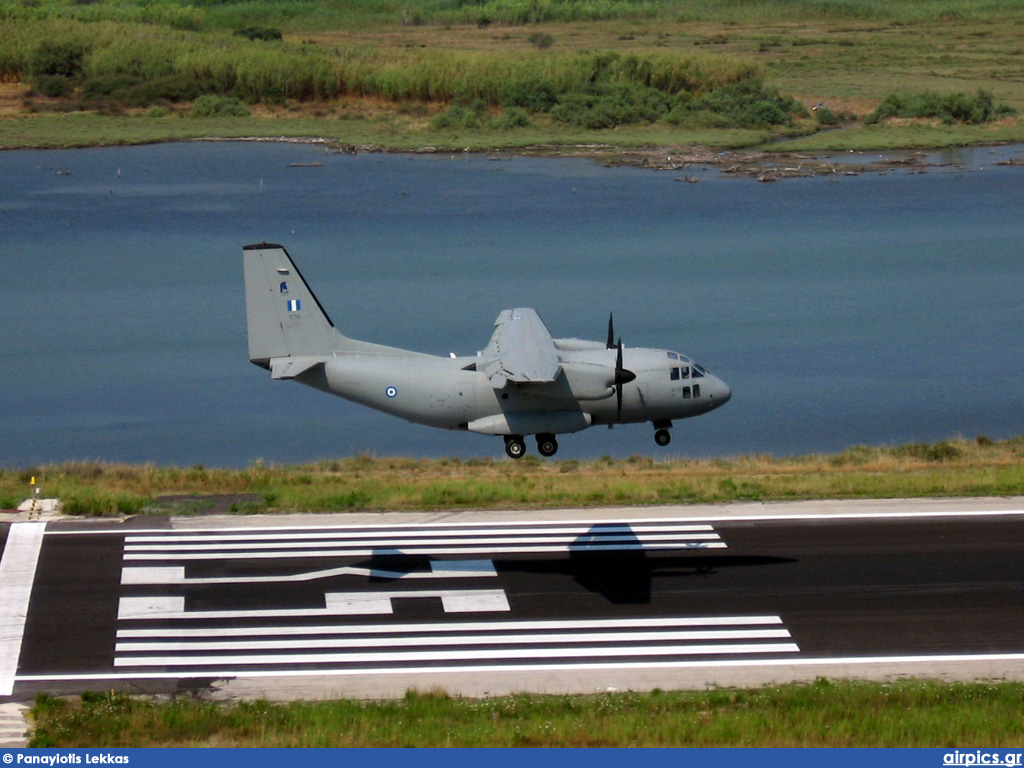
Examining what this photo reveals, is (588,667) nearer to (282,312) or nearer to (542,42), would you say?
(282,312)

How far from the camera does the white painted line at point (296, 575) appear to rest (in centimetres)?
4344

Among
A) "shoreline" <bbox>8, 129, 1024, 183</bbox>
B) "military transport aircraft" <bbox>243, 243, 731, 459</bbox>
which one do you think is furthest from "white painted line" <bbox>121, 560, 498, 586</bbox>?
"shoreline" <bbox>8, 129, 1024, 183</bbox>

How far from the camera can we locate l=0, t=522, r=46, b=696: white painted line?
37.3m

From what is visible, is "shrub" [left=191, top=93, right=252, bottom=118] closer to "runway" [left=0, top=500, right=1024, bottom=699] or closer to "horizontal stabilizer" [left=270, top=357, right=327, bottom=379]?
"horizontal stabilizer" [left=270, top=357, right=327, bottom=379]

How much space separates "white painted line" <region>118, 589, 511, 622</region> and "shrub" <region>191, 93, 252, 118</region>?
403 ft

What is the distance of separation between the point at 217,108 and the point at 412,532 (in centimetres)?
11877

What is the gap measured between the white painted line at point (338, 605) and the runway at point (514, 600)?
0.09 meters

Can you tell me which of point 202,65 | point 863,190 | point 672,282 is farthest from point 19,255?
point 863,190

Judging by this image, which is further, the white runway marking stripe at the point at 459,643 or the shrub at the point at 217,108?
the shrub at the point at 217,108

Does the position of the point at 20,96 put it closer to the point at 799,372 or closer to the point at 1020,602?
the point at 799,372

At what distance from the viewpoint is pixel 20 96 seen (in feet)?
533

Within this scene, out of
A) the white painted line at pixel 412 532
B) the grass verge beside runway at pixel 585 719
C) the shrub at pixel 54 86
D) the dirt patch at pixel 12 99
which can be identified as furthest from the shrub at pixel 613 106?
the grass verge beside runway at pixel 585 719

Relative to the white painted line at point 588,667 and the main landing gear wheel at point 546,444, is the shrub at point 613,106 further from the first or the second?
the white painted line at point 588,667

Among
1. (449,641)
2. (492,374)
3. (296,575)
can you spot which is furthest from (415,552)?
(449,641)
